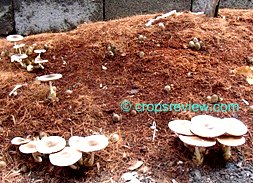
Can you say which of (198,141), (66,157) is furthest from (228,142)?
(66,157)

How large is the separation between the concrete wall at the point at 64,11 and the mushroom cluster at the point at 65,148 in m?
2.54

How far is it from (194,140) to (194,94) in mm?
561

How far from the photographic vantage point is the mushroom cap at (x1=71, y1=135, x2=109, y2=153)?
71.5 inches

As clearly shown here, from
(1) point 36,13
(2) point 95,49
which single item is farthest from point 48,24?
(2) point 95,49

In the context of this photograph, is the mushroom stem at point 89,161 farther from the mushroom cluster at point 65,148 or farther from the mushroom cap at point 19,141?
the mushroom cap at point 19,141

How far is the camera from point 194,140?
1831 mm

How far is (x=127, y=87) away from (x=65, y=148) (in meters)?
0.73

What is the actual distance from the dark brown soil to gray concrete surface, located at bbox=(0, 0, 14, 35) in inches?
48.9

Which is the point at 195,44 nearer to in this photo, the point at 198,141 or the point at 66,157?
the point at 198,141

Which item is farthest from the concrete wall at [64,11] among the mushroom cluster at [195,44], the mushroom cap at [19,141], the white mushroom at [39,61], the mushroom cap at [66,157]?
the mushroom cap at [66,157]

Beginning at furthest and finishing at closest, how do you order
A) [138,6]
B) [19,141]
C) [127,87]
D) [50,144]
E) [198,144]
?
[138,6] < [127,87] < [19,141] < [50,144] < [198,144]

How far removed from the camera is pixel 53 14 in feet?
14.1

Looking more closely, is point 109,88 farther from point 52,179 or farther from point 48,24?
point 48,24

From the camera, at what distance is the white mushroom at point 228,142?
72.0 inches
